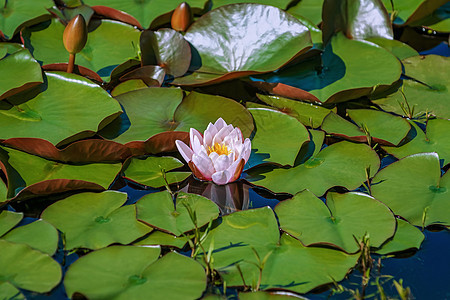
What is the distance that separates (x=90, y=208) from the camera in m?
2.38

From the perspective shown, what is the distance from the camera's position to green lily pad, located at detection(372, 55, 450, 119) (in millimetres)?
3004

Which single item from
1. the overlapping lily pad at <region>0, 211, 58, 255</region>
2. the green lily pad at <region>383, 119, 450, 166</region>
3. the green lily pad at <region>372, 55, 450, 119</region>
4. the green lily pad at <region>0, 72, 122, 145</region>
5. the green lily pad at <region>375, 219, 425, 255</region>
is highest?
the green lily pad at <region>0, 72, 122, 145</region>

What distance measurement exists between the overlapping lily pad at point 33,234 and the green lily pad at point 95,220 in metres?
0.05

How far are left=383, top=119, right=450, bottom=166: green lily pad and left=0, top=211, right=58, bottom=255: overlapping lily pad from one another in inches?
63.9

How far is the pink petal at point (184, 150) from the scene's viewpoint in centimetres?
252

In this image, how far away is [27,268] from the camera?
6.75 ft

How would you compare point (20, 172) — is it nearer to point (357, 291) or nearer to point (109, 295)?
point (109, 295)

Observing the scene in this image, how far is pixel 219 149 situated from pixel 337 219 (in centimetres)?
63

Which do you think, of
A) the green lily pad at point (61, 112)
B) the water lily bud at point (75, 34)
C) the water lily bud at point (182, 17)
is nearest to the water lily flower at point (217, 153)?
the green lily pad at point (61, 112)

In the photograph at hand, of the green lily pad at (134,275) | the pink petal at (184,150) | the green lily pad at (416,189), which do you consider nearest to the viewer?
the green lily pad at (134,275)

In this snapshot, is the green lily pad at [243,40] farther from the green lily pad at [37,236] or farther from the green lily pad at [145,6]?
the green lily pad at [37,236]

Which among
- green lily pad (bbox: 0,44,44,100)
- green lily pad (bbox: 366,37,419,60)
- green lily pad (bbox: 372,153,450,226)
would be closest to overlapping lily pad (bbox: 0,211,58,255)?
green lily pad (bbox: 0,44,44,100)

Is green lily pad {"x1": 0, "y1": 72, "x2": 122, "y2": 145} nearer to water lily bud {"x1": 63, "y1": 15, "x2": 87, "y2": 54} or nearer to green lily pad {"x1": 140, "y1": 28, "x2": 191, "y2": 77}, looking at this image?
water lily bud {"x1": 63, "y1": 15, "x2": 87, "y2": 54}

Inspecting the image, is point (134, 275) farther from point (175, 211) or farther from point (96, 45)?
point (96, 45)
